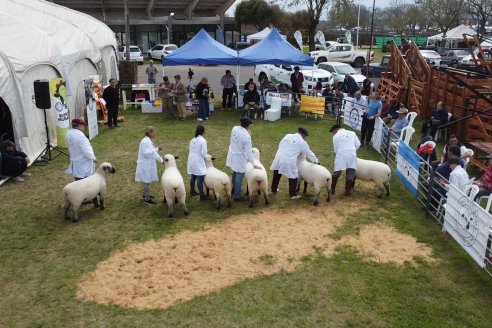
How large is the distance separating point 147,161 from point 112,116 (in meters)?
7.86

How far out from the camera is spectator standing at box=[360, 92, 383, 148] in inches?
545

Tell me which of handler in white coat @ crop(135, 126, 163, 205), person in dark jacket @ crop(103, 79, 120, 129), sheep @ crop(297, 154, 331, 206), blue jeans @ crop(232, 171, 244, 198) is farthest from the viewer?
person in dark jacket @ crop(103, 79, 120, 129)

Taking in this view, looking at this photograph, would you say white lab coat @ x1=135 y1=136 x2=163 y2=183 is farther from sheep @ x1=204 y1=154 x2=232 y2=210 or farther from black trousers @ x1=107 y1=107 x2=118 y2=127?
black trousers @ x1=107 y1=107 x2=118 y2=127

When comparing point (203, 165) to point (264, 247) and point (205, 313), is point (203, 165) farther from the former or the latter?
point (205, 313)

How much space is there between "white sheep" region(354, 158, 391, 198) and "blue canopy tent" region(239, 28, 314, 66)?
8.88 metres

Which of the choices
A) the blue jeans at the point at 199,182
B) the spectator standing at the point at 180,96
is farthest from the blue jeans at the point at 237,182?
the spectator standing at the point at 180,96

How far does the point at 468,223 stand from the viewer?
7363 millimetres

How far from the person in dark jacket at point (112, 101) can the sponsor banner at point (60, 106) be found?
192 cm

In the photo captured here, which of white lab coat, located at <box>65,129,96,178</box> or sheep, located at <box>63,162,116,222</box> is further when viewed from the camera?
white lab coat, located at <box>65,129,96,178</box>

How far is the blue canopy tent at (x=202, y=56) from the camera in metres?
18.1

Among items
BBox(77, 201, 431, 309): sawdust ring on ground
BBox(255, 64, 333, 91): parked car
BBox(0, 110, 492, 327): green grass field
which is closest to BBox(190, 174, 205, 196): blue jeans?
BBox(0, 110, 492, 327): green grass field

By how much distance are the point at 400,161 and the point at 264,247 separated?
5.15 m

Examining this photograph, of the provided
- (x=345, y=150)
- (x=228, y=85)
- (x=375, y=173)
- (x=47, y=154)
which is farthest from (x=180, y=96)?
(x=375, y=173)

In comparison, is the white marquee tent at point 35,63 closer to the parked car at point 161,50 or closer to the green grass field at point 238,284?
the green grass field at point 238,284
